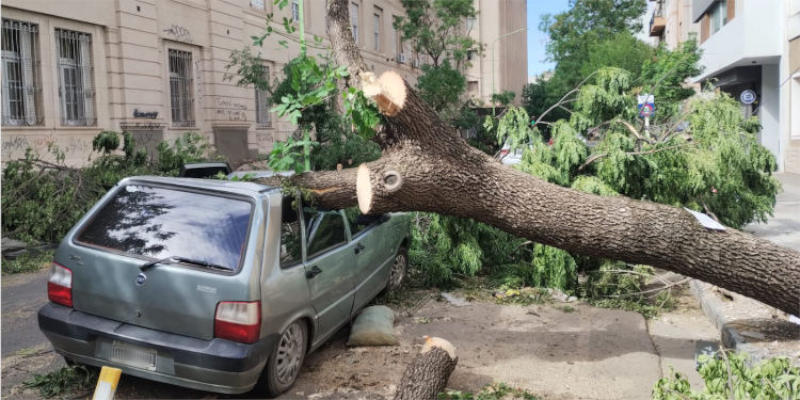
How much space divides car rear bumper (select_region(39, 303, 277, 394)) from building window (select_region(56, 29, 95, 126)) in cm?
1134

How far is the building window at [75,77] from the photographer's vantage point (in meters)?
13.8

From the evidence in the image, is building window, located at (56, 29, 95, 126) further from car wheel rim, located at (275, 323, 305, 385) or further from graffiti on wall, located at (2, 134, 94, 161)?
car wheel rim, located at (275, 323, 305, 385)

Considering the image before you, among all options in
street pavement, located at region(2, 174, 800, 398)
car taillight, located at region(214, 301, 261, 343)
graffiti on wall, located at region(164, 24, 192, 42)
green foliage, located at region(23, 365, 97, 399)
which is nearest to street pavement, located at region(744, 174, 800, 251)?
street pavement, located at region(2, 174, 800, 398)

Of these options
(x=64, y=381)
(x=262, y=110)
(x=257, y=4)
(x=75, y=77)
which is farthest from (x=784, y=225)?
(x=257, y=4)

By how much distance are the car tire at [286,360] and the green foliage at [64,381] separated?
1.28 metres

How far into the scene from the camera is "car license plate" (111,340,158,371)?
12.8ft

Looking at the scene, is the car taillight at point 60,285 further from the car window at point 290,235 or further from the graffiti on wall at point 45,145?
the graffiti on wall at point 45,145

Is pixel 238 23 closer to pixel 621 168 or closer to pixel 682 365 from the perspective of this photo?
pixel 621 168

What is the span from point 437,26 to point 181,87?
15443mm

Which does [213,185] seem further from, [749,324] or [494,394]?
[749,324]

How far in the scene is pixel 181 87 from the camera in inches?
704

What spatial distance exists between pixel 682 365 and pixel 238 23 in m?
17.9

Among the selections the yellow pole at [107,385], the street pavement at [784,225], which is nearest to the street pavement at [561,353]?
the yellow pole at [107,385]

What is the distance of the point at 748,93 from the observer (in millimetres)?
22875
